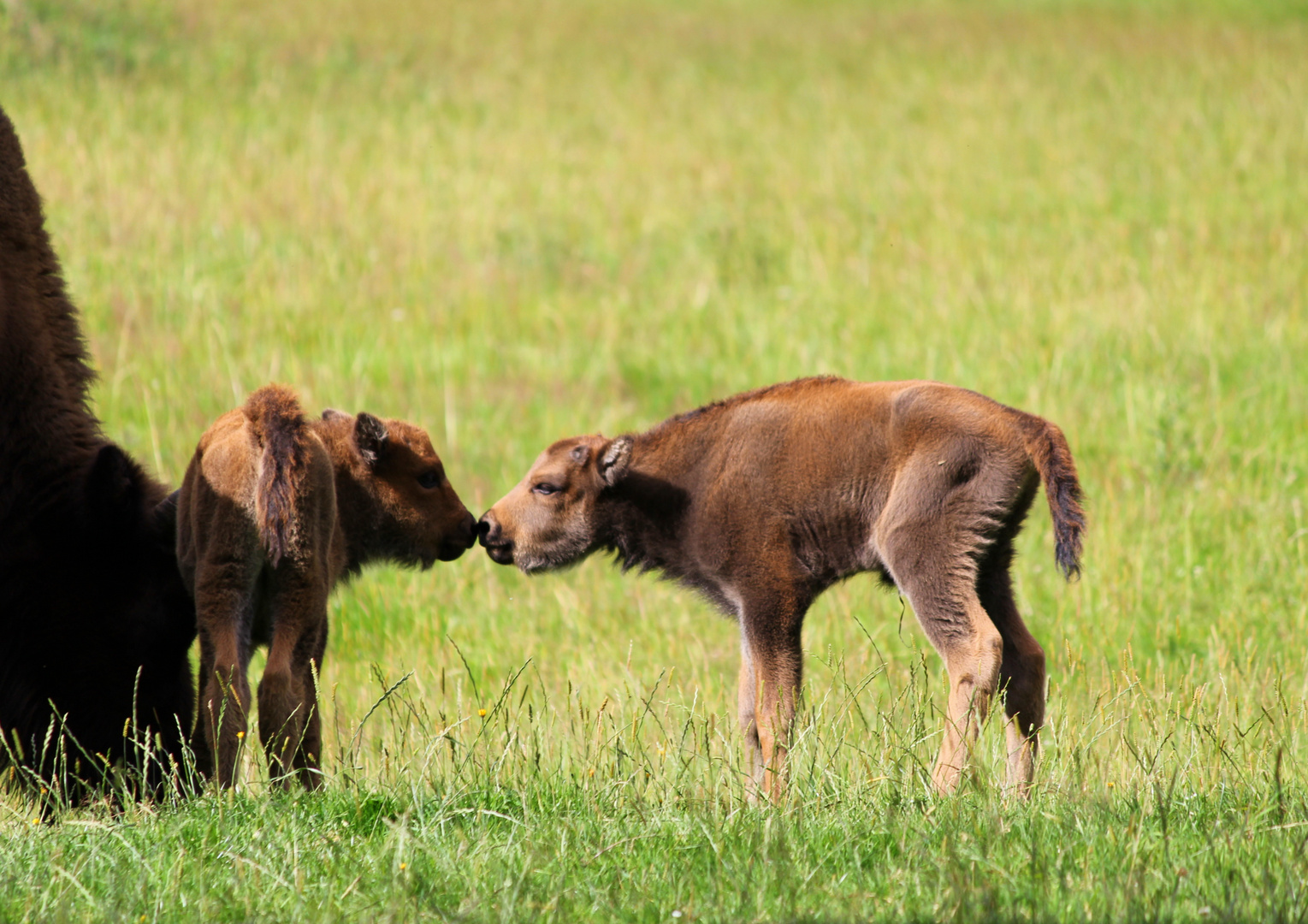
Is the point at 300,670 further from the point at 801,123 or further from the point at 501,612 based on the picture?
the point at 801,123

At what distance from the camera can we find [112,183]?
42.5ft

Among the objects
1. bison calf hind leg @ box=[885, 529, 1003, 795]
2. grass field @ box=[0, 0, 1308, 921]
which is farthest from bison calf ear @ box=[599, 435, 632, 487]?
bison calf hind leg @ box=[885, 529, 1003, 795]

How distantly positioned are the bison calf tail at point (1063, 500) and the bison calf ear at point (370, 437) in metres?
2.44

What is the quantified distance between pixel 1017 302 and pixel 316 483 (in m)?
7.99

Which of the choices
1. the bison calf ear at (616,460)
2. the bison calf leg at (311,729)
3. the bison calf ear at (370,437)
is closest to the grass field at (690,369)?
the bison calf leg at (311,729)

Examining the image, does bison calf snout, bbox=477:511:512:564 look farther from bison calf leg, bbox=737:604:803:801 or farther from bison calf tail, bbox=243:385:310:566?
bison calf tail, bbox=243:385:310:566

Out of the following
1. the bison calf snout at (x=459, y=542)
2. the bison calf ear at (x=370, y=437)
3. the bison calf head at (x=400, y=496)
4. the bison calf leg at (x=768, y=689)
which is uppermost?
the bison calf ear at (x=370, y=437)

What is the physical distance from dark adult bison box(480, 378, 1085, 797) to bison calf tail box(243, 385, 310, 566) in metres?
1.51

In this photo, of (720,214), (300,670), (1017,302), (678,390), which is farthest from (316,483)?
(720,214)

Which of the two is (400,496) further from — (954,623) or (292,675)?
(954,623)

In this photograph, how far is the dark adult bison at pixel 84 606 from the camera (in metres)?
4.90

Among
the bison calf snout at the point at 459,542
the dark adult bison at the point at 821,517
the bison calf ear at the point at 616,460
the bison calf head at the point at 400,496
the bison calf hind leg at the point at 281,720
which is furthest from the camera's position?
the bison calf ear at the point at 616,460

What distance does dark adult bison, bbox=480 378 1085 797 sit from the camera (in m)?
4.89

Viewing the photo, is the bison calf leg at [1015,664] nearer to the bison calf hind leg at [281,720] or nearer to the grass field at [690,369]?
the grass field at [690,369]
